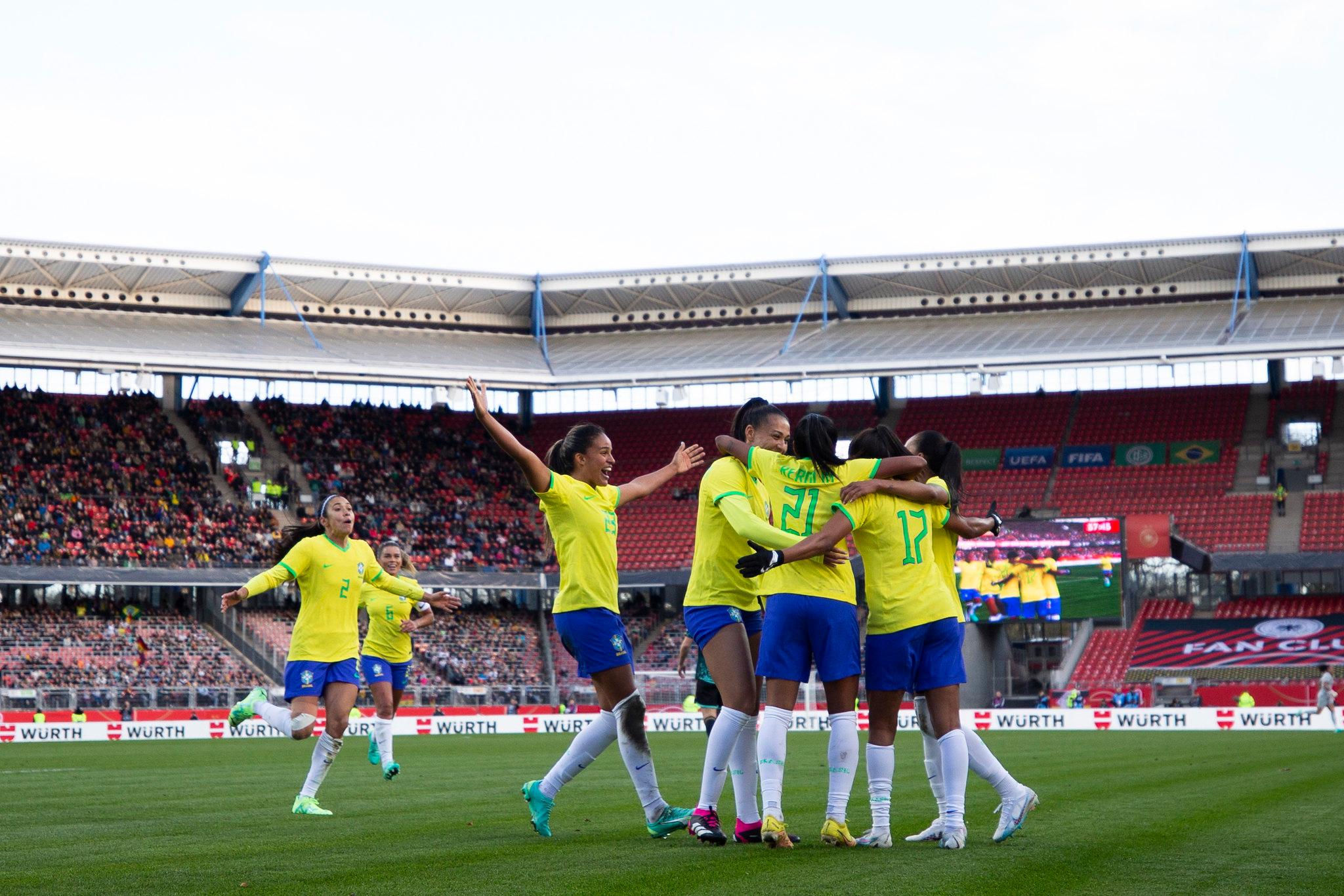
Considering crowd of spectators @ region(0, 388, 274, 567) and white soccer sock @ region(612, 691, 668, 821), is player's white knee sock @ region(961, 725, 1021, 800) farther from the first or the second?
crowd of spectators @ region(0, 388, 274, 567)

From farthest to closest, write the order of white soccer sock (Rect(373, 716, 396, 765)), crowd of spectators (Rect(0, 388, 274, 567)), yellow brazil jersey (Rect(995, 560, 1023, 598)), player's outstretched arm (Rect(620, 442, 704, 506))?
crowd of spectators (Rect(0, 388, 274, 567)) → yellow brazil jersey (Rect(995, 560, 1023, 598)) → white soccer sock (Rect(373, 716, 396, 765)) → player's outstretched arm (Rect(620, 442, 704, 506))

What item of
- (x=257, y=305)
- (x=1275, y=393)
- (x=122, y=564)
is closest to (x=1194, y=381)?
(x=1275, y=393)

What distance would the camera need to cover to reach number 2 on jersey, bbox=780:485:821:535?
27.0 feet

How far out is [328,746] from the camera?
1140 centimetres

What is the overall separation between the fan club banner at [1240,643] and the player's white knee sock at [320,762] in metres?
36.3

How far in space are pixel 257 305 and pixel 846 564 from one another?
4716 cm

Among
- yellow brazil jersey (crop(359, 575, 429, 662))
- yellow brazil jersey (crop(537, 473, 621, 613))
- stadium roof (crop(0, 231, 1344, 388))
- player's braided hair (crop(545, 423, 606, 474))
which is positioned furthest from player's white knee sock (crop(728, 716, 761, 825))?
stadium roof (crop(0, 231, 1344, 388))

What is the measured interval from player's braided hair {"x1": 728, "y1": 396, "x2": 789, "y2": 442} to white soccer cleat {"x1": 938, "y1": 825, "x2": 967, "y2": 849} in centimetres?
248

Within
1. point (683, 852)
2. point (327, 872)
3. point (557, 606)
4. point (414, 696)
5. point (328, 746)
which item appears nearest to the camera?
point (327, 872)

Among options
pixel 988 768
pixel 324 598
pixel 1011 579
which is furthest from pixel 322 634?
pixel 1011 579

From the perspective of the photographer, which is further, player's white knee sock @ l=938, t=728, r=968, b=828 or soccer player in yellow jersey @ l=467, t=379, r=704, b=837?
soccer player in yellow jersey @ l=467, t=379, r=704, b=837

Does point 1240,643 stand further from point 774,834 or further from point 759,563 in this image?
point 759,563

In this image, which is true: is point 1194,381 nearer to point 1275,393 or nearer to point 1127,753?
point 1275,393

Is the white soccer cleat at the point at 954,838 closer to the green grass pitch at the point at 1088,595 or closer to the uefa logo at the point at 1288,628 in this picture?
the green grass pitch at the point at 1088,595
